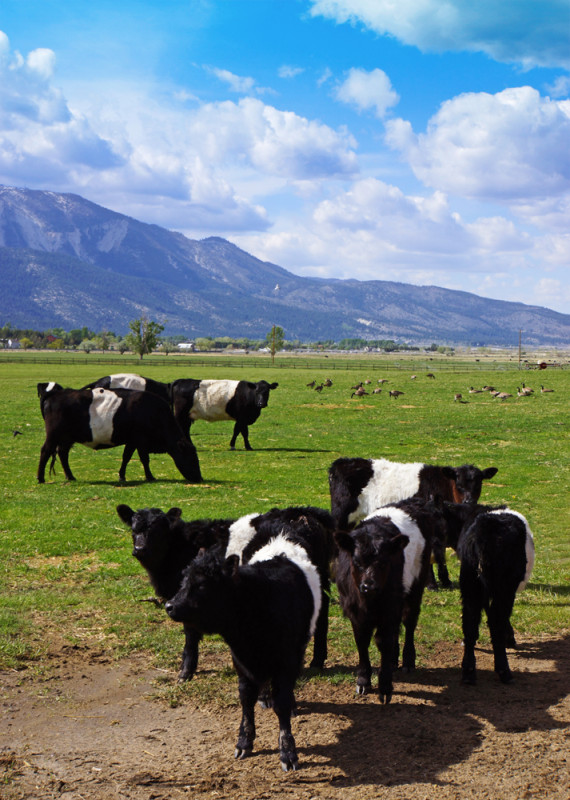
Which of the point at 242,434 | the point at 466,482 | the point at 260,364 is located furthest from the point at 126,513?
the point at 260,364

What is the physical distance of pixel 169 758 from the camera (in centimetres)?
604

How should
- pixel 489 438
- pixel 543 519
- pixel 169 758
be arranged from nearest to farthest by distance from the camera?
pixel 169 758, pixel 543 519, pixel 489 438

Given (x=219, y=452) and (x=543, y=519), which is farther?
(x=219, y=452)

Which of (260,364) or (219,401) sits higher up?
(260,364)

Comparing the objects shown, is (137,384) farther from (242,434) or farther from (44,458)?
(44,458)

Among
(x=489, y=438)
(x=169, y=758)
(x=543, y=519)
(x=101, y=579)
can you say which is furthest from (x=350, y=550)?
(x=489, y=438)

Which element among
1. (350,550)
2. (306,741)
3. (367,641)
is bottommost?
(306,741)

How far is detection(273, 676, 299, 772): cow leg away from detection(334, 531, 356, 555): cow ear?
61.5 inches

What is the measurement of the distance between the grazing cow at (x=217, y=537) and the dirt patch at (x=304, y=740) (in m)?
1.04

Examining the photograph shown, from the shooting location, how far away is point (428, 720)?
21.9 ft

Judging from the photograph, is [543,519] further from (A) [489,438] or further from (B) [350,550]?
(A) [489,438]

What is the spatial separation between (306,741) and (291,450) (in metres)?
18.6

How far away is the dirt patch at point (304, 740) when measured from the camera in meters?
5.57

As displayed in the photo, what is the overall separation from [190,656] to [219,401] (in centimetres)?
1904
